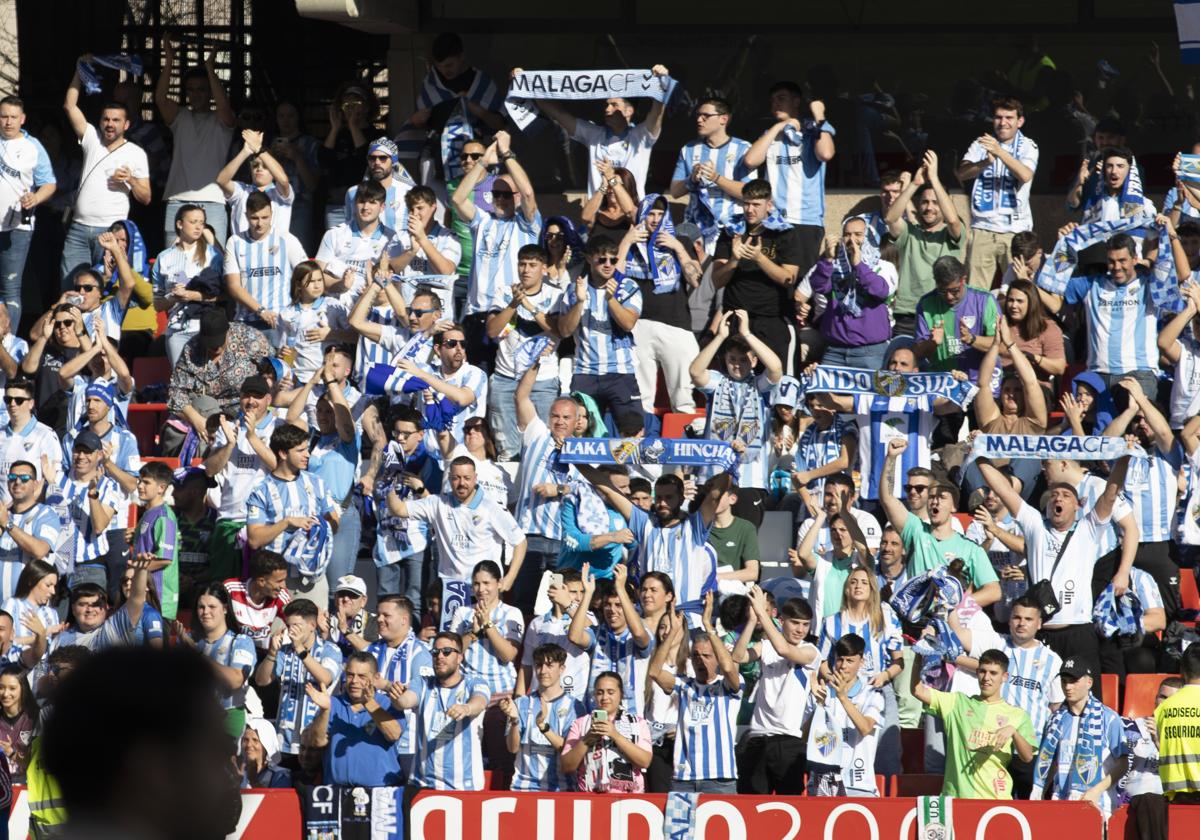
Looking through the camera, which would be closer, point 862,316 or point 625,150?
point 862,316

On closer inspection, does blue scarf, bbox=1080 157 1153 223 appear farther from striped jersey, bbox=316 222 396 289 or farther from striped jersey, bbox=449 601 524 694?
striped jersey, bbox=449 601 524 694

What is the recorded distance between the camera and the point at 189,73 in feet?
50.9

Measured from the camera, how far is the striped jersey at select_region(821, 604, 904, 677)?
10820 mm

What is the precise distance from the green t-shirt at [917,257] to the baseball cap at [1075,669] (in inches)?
141

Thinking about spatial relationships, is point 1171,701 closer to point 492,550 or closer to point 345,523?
point 492,550

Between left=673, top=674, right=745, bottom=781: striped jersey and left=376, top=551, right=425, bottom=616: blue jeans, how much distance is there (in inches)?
82.1

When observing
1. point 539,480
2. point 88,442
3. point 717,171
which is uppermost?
point 717,171

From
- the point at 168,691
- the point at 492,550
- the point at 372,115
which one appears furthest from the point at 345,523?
the point at 168,691

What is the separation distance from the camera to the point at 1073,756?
33.6ft

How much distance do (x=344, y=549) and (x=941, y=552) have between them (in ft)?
11.7

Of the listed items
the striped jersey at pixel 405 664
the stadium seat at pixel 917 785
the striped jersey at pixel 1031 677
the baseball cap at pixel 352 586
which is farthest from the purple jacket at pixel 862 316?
the striped jersey at pixel 405 664

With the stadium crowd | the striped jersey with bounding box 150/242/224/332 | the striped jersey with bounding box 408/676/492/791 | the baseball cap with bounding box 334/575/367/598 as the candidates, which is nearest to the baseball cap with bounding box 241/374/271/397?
the stadium crowd

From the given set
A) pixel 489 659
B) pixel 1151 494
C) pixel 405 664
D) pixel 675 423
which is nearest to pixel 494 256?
pixel 675 423

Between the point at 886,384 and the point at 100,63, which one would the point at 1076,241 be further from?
the point at 100,63
